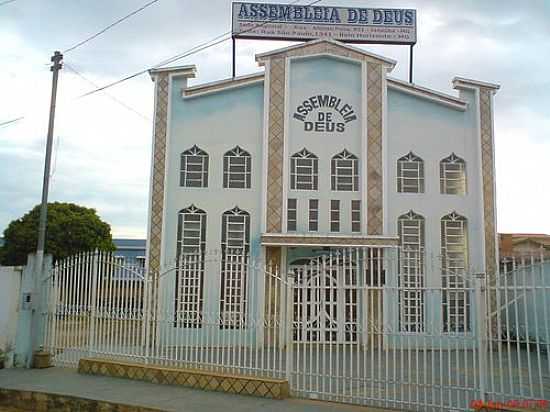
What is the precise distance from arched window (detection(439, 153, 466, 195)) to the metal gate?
6.87 meters

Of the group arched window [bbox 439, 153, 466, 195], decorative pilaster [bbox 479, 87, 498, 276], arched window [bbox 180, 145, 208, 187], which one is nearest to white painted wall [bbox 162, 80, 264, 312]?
Answer: arched window [bbox 180, 145, 208, 187]

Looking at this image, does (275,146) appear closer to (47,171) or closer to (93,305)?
(47,171)

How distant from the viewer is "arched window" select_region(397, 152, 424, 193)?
1683 cm

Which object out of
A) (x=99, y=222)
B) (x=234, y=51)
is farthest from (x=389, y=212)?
(x=99, y=222)

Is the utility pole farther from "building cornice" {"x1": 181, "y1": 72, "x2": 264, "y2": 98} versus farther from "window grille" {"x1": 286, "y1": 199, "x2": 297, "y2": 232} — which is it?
"window grille" {"x1": 286, "y1": 199, "x2": 297, "y2": 232}

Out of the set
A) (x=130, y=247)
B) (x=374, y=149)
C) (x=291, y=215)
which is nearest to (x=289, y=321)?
(x=291, y=215)

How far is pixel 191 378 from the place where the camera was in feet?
29.9

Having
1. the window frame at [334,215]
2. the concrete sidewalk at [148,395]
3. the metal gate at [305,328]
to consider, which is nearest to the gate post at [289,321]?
the metal gate at [305,328]

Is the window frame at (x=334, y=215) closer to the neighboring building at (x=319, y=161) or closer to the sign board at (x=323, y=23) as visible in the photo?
the neighboring building at (x=319, y=161)

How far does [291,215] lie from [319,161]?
1.83 metres

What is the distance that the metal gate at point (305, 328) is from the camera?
767 cm

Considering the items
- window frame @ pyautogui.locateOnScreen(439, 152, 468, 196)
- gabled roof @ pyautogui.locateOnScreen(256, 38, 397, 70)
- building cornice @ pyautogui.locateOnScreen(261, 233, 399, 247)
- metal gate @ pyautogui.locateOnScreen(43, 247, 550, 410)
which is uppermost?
gabled roof @ pyautogui.locateOnScreen(256, 38, 397, 70)

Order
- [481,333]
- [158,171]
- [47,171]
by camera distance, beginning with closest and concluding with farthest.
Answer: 1. [481,333]
2. [47,171]
3. [158,171]

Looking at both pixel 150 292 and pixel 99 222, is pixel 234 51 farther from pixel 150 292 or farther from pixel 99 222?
pixel 99 222
